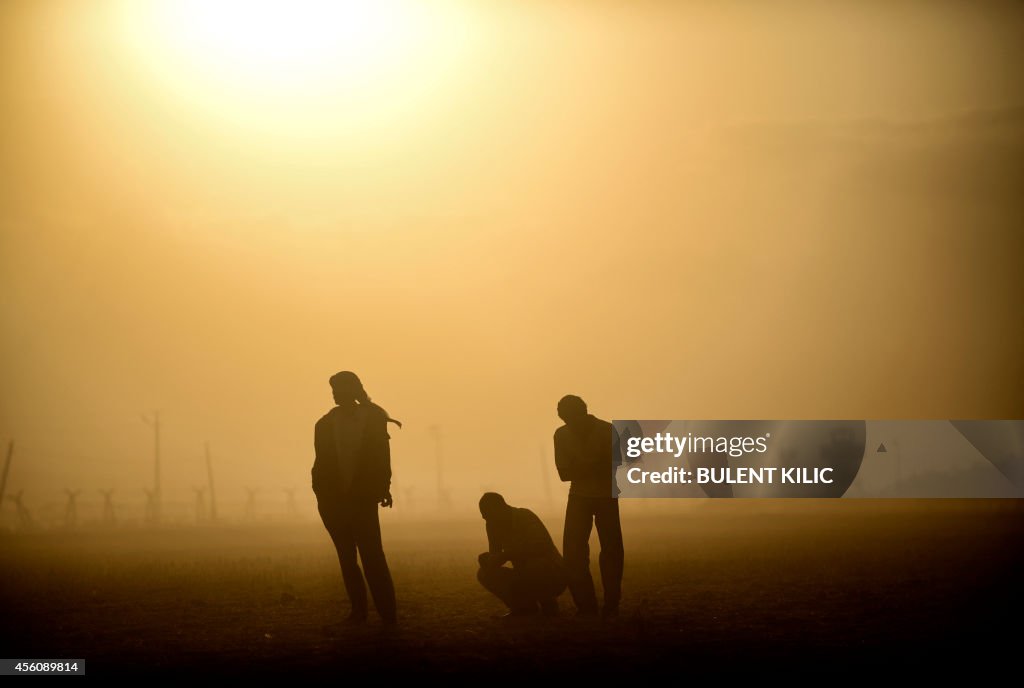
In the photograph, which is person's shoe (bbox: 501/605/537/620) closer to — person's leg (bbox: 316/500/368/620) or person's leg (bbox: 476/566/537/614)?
person's leg (bbox: 476/566/537/614)

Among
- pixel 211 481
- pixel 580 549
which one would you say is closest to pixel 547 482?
pixel 211 481

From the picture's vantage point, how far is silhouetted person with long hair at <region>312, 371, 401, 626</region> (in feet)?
15.0

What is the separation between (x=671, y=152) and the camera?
7.50 m

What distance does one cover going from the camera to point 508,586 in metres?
4.81

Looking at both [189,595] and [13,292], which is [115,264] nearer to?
[13,292]

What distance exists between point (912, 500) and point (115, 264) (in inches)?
212

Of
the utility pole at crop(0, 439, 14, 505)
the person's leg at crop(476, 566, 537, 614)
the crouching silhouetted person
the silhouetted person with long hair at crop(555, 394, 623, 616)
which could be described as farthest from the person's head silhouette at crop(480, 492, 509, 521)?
the utility pole at crop(0, 439, 14, 505)

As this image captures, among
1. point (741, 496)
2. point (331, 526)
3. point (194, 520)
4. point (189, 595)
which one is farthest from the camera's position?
point (194, 520)

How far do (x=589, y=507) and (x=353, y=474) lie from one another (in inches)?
43.1

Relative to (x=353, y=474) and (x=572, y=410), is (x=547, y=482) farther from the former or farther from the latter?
Answer: (x=353, y=474)

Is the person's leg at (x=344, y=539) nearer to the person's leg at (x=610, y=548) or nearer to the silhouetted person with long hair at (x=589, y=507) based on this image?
the silhouetted person with long hair at (x=589, y=507)

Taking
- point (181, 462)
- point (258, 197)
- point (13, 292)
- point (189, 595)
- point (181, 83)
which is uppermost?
point (181, 83)

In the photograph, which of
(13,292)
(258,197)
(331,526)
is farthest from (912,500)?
(13,292)

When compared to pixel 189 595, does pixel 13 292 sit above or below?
above
